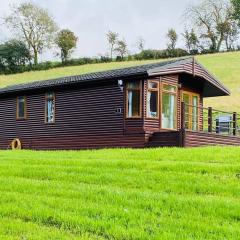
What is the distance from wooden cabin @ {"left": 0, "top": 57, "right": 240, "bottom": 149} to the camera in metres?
18.9

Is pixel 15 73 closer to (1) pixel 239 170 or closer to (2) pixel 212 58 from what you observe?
(2) pixel 212 58

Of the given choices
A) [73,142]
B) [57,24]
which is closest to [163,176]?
[73,142]

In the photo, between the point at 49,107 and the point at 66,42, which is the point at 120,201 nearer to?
the point at 49,107

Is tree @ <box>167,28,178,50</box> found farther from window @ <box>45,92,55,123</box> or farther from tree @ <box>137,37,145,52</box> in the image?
window @ <box>45,92,55,123</box>

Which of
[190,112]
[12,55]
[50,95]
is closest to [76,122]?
[50,95]

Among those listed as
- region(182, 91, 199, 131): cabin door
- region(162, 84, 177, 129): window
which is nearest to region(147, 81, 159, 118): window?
region(162, 84, 177, 129): window

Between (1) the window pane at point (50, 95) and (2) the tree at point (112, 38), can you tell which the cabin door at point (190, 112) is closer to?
Answer: (1) the window pane at point (50, 95)

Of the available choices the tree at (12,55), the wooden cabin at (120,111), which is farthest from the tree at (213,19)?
the wooden cabin at (120,111)

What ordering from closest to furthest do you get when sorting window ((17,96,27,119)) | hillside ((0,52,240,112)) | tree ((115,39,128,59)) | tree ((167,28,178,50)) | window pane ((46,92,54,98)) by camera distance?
window pane ((46,92,54,98)) < window ((17,96,27,119)) < hillside ((0,52,240,112)) < tree ((167,28,178,50)) < tree ((115,39,128,59))

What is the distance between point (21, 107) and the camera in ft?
79.0

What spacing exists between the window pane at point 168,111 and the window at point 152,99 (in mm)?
569

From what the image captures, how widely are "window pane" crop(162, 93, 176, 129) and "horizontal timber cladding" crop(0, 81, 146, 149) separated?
1.48 meters

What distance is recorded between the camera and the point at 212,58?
6119cm

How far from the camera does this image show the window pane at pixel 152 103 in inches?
755
